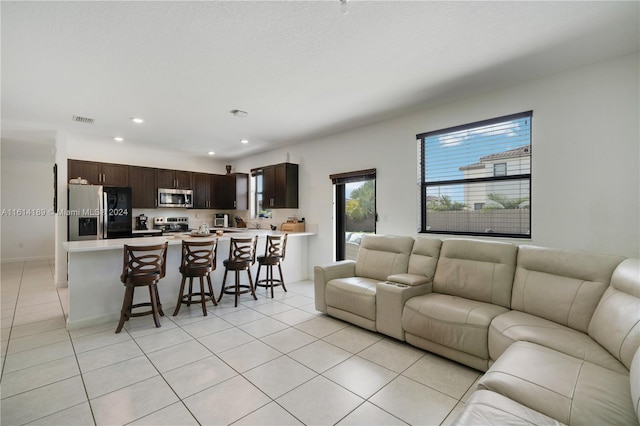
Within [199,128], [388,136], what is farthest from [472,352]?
[199,128]

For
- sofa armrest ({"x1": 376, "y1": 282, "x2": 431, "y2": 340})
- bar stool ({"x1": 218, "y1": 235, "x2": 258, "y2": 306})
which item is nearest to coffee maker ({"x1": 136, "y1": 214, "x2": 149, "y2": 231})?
bar stool ({"x1": 218, "y1": 235, "x2": 258, "y2": 306})

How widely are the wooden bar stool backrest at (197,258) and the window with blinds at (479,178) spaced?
2.89m

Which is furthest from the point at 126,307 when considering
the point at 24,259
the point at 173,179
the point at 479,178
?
the point at 24,259

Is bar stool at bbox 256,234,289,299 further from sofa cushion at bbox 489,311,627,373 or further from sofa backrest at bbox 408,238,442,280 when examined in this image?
sofa cushion at bbox 489,311,627,373

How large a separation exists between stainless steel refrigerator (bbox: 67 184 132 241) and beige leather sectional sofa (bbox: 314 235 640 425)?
434cm

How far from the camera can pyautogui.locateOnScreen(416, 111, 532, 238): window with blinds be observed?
331cm

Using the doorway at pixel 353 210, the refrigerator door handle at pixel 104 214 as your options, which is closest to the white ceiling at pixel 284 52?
the doorway at pixel 353 210

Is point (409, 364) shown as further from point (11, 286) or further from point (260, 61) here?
point (11, 286)

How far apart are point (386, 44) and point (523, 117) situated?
1.88 m

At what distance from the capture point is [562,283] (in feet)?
7.90

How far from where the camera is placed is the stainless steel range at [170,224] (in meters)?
6.75

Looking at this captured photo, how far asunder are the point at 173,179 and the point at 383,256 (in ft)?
17.6

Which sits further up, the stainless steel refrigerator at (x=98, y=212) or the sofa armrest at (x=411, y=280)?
the stainless steel refrigerator at (x=98, y=212)

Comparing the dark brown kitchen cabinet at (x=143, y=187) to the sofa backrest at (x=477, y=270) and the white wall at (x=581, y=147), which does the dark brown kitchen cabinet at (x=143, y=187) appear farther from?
the sofa backrest at (x=477, y=270)
